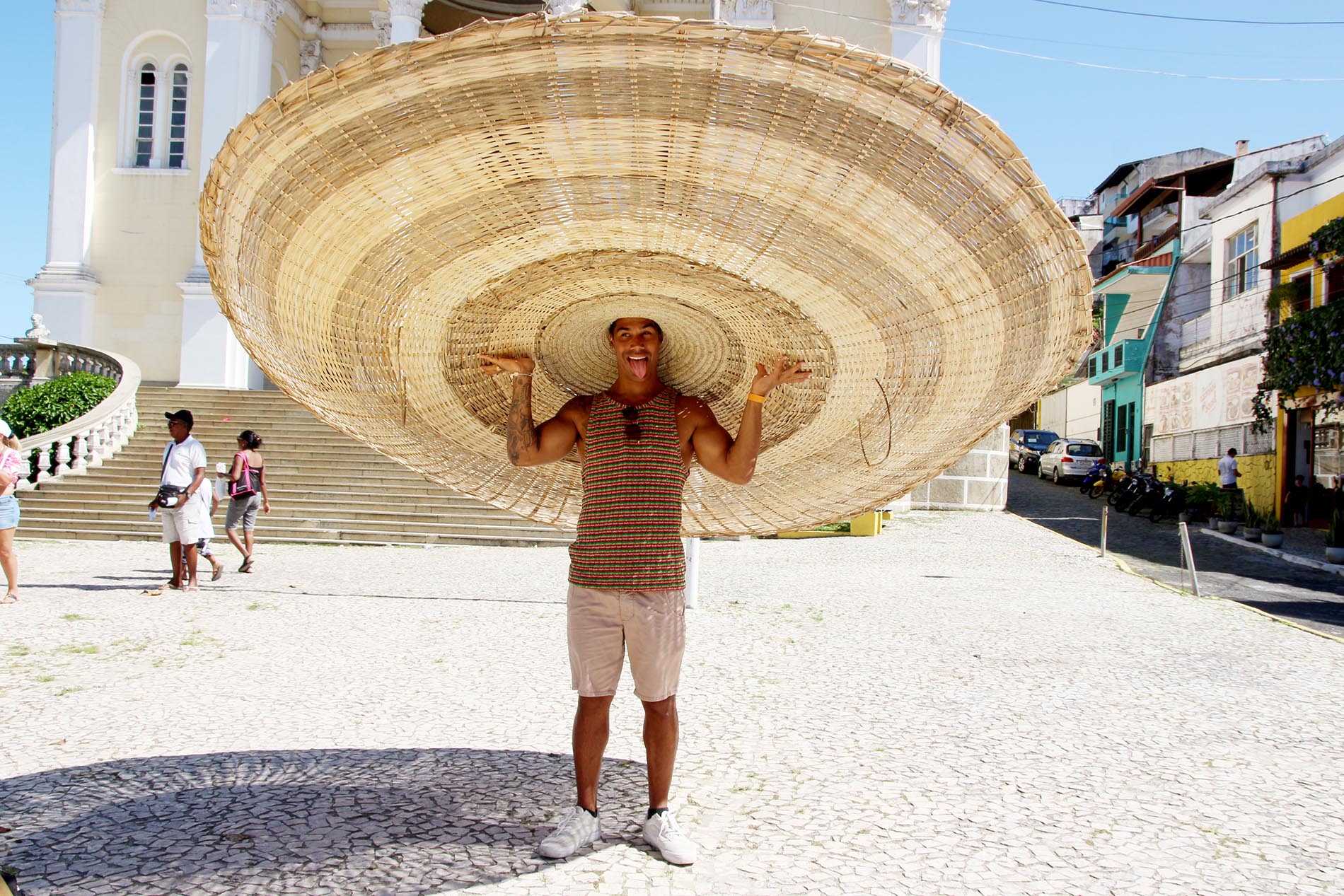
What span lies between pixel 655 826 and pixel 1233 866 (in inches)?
74.7

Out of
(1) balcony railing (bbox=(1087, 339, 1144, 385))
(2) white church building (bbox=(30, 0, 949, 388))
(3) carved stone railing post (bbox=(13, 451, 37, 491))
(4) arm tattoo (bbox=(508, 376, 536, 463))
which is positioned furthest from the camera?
(1) balcony railing (bbox=(1087, 339, 1144, 385))

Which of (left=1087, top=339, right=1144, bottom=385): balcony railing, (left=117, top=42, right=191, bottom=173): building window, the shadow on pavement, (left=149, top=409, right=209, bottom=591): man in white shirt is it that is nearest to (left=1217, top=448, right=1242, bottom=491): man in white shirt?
(left=1087, top=339, right=1144, bottom=385): balcony railing

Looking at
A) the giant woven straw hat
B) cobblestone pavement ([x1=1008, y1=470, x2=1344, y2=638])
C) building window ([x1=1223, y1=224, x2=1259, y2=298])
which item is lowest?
cobblestone pavement ([x1=1008, y1=470, x2=1344, y2=638])

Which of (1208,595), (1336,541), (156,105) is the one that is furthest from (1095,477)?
(156,105)

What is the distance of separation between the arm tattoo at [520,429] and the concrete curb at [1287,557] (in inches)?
588

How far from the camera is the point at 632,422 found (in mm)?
3357

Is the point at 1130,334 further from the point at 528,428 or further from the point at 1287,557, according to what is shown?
the point at 528,428

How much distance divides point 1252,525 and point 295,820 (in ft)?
64.5

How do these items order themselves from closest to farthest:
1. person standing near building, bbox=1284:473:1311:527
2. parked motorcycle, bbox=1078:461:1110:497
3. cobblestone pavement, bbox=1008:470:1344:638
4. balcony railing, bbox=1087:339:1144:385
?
cobblestone pavement, bbox=1008:470:1344:638 < person standing near building, bbox=1284:473:1311:527 < parked motorcycle, bbox=1078:461:1110:497 < balcony railing, bbox=1087:339:1144:385

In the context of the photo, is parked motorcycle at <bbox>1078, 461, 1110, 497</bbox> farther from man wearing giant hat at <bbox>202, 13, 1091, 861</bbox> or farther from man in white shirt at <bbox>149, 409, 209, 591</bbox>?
man wearing giant hat at <bbox>202, 13, 1091, 861</bbox>

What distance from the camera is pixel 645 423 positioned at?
3.35 m

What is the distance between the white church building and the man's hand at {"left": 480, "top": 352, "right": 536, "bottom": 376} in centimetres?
1949

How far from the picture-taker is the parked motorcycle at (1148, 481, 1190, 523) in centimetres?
2242

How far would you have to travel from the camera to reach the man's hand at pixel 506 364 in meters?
3.50
